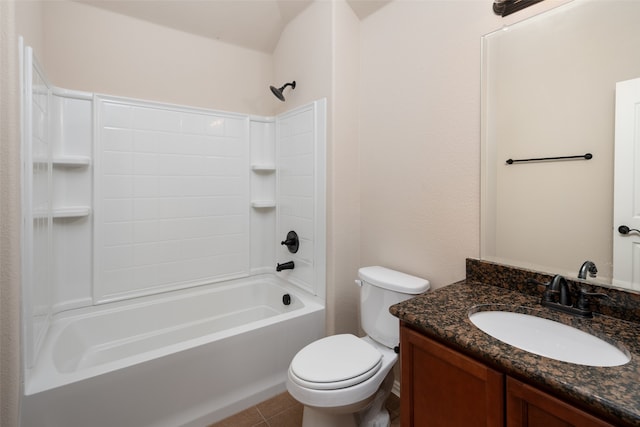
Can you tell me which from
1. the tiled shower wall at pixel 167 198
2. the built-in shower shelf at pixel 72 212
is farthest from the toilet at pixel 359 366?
the built-in shower shelf at pixel 72 212

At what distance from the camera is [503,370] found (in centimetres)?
81

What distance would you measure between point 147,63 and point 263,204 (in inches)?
52.1

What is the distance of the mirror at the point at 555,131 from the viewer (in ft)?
3.56

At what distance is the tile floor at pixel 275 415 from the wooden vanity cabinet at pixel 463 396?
0.79m

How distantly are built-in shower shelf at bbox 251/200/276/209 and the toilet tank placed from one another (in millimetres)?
1153

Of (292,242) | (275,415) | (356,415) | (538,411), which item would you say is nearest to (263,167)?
(292,242)

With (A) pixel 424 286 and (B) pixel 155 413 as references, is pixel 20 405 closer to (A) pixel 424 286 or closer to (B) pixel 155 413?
(B) pixel 155 413

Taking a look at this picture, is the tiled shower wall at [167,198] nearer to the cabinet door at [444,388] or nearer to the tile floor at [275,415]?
the tile floor at [275,415]

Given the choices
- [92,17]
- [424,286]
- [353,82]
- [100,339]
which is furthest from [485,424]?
[92,17]

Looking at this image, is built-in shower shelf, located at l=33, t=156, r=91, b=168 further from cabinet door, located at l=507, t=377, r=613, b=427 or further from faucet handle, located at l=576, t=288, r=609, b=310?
faucet handle, located at l=576, t=288, r=609, b=310

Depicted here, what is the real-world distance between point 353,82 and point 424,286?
4.62ft

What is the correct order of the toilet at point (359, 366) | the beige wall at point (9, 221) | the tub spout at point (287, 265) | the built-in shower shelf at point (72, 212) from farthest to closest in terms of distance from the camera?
the tub spout at point (287, 265) < the built-in shower shelf at point (72, 212) < the toilet at point (359, 366) < the beige wall at point (9, 221)

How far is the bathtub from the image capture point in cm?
132

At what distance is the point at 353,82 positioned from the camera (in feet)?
6.72
